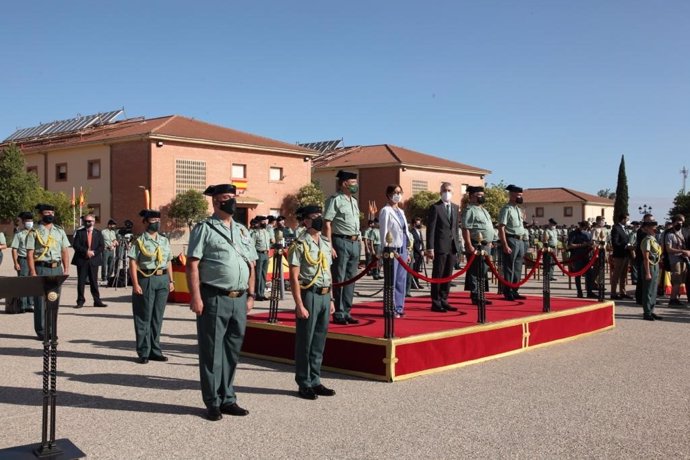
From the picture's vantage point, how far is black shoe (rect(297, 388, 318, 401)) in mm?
6574

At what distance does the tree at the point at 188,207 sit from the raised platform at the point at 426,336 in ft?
88.5

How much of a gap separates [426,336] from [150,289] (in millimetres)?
3549

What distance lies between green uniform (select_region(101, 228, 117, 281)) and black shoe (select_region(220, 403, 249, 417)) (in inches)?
587

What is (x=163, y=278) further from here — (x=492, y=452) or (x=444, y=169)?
(x=444, y=169)

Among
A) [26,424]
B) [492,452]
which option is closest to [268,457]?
[492,452]

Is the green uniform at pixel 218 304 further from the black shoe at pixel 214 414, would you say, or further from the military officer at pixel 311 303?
the military officer at pixel 311 303

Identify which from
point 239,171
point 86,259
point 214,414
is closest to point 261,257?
point 86,259

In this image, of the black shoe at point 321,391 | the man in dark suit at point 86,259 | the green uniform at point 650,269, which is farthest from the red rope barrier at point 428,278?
the man in dark suit at point 86,259

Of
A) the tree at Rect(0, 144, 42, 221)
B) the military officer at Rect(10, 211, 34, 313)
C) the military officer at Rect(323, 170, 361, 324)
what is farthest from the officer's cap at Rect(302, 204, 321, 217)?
the tree at Rect(0, 144, 42, 221)

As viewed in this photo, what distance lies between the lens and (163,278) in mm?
8812

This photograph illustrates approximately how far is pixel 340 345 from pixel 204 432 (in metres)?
2.66

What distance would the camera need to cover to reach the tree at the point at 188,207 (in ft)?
120

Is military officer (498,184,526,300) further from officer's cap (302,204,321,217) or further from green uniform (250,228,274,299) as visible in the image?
Result: green uniform (250,228,274,299)

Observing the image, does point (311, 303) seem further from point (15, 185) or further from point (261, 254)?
point (15, 185)
